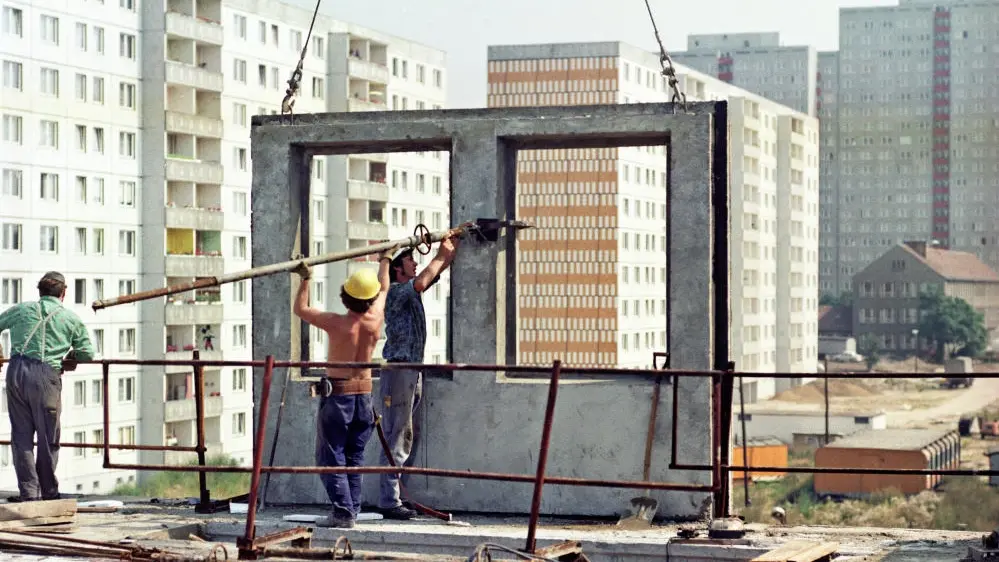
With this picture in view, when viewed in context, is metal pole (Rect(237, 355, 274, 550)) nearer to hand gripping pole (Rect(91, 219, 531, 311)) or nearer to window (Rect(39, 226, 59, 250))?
hand gripping pole (Rect(91, 219, 531, 311))

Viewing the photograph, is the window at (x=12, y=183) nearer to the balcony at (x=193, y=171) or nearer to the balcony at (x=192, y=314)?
the balcony at (x=193, y=171)

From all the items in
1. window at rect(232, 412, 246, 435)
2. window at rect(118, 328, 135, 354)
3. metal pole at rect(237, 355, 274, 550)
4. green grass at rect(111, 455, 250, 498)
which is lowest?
green grass at rect(111, 455, 250, 498)

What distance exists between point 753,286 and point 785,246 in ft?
31.2

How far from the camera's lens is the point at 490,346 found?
11953 millimetres

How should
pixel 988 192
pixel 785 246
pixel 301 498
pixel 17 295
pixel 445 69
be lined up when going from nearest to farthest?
pixel 301 498 < pixel 17 295 < pixel 445 69 < pixel 785 246 < pixel 988 192

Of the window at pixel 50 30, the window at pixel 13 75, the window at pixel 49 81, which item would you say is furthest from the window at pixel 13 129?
the window at pixel 50 30

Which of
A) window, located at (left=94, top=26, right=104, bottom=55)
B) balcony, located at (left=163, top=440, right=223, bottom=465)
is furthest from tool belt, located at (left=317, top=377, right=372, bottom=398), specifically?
balcony, located at (left=163, top=440, right=223, bottom=465)

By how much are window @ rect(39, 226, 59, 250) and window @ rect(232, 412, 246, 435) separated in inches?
515

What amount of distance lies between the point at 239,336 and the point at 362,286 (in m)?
69.3

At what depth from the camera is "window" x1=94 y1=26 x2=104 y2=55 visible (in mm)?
68250

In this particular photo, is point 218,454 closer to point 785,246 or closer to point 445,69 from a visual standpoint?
point 445,69

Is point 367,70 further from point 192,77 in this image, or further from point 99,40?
point 99,40

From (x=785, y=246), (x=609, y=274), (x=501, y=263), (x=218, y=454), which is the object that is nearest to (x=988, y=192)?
(x=785, y=246)

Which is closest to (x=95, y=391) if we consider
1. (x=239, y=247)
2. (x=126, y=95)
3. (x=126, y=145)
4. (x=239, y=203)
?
(x=126, y=145)
